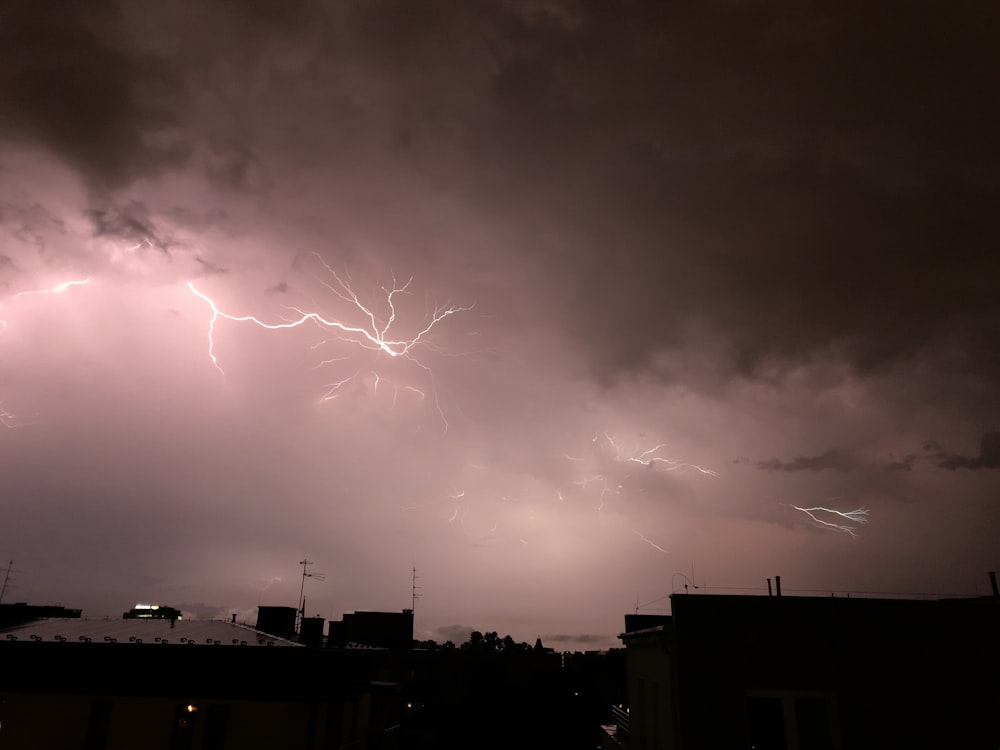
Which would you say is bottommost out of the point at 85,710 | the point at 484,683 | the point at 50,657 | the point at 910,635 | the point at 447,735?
the point at 447,735

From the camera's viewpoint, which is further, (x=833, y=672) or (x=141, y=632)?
(x=141, y=632)

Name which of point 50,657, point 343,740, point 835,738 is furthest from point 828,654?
point 50,657

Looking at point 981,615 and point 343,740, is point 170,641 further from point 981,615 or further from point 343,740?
point 981,615

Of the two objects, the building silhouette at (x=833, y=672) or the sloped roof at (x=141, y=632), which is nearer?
the building silhouette at (x=833, y=672)

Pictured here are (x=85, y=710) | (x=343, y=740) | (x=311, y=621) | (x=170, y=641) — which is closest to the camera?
(x=85, y=710)

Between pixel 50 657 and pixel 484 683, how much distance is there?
929 inches

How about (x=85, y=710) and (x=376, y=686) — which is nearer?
(x=85, y=710)

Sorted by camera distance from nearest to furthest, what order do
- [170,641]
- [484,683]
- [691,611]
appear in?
1. [691,611]
2. [170,641]
3. [484,683]

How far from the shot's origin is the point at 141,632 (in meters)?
13.6

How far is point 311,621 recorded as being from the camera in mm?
19859

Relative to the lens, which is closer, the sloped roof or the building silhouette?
the building silhouette

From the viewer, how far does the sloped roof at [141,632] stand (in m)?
12.7

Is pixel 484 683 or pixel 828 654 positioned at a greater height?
pixel 828 654

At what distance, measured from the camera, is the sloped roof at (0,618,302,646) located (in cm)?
1266
